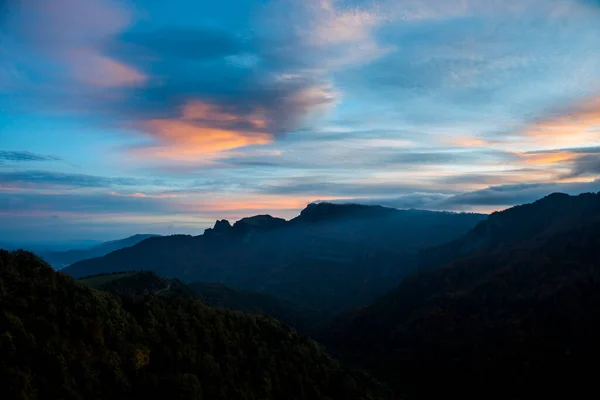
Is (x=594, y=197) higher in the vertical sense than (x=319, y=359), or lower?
higher

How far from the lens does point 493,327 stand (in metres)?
89.5

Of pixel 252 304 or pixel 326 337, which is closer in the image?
pixel 326 337

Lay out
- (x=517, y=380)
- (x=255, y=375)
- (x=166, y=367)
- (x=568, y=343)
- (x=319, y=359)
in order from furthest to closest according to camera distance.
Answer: (x=568, y=343) < (x=517, y=380) < (x=319, y=359) < (x=255, y=375) < (x=166, y=367)

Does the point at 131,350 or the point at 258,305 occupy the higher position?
the point at 131,350

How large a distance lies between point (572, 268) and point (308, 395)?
3740 inches

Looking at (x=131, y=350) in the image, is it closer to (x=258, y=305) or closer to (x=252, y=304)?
(x=252, y=304)

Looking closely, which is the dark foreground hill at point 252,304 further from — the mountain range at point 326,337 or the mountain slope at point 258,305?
the mountain range at point 326,337

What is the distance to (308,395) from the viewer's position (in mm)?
37531

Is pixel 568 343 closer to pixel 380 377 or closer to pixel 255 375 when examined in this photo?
pixel 380 377

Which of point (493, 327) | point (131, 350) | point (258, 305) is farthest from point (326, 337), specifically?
point (131, 350)

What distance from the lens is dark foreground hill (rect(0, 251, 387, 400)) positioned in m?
21.7

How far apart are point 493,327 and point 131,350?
266 feet

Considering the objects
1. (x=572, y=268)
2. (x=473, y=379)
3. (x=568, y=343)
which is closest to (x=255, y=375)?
(x=473, y=379)

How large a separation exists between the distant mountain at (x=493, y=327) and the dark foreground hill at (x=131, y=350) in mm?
36453
